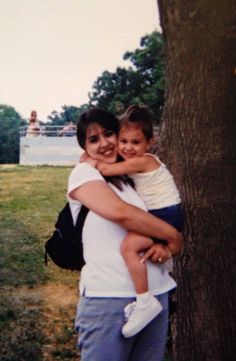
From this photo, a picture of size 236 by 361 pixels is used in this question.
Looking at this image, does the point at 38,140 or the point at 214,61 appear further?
the point at 38,140

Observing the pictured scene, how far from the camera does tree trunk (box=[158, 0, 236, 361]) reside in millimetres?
3279

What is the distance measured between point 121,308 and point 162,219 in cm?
48

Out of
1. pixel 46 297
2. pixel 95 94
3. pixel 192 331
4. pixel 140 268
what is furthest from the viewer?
pixel 95 94

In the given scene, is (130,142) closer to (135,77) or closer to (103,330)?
(103,330)

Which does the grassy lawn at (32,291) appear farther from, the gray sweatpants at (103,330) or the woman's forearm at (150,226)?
the woman's forearm at (150,226)

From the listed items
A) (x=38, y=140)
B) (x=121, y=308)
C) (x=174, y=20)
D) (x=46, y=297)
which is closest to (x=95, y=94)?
(x=38, y=140)

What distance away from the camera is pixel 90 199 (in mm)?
2107

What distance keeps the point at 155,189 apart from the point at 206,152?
1040mm

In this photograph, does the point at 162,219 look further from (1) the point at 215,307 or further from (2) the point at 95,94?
(2) the point at 95,94

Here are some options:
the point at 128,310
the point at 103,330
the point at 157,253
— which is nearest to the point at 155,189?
the point at 157,253

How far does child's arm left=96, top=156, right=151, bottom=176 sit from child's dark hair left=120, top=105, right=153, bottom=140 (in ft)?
0.52

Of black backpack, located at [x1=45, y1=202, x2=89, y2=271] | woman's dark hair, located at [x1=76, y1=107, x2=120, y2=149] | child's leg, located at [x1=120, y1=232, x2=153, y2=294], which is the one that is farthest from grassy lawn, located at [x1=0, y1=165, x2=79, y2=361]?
woman's dark hair, located at [x1=76, y1=107, x2=120, y2=149]

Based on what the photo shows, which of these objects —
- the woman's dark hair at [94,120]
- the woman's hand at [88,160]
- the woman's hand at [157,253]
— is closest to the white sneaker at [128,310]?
the woman's hand at [157,253]

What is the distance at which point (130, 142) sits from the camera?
243 cm
